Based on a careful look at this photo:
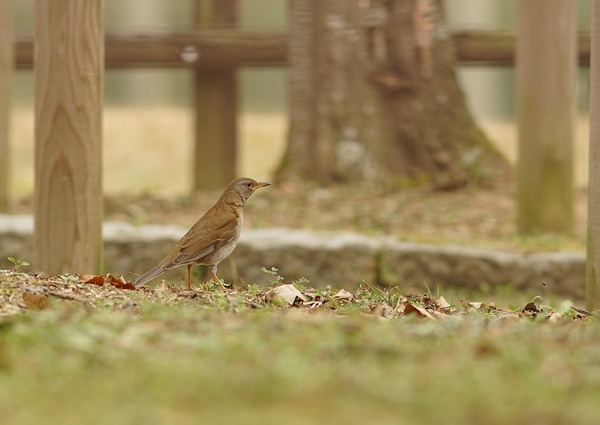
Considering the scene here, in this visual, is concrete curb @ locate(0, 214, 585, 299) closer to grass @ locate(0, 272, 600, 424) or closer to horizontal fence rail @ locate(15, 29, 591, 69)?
horizontal fence rail @ locate(15, 29, 591, 69)

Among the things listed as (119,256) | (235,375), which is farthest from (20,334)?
(119,256)

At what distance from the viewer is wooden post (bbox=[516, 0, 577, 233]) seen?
26.7ft

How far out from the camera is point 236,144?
11023 mm

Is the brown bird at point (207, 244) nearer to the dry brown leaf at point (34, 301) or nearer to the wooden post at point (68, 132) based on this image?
the wooden post at point (68, 132)

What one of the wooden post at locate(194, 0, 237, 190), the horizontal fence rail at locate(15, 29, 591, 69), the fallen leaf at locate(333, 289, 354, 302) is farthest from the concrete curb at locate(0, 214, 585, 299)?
the wooden post at locate(194, 0, 237, 190)

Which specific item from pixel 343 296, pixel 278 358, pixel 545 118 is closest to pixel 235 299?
pixel 343 296

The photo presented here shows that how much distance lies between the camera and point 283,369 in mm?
3180

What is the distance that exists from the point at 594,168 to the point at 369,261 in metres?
2.43

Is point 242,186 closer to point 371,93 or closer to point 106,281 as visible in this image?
point 106,281

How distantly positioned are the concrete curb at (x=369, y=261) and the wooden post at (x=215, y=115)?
312 cm

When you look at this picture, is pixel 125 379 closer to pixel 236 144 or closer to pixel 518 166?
pixel 518 166

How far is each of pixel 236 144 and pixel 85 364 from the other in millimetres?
7758

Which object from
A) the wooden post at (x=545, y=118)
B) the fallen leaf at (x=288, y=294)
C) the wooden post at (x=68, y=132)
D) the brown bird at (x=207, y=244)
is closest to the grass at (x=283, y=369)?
the fallen leaf at (x=288, y=294)

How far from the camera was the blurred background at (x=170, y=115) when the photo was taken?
16859mm
